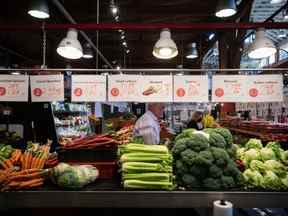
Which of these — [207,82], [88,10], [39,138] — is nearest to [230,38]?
[88,10]

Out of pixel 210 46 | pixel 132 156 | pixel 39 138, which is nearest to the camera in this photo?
pixel 132 156

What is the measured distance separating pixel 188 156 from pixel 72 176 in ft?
2.54

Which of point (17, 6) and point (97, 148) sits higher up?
point (17, 6)

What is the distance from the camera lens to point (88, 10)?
7.52 meters

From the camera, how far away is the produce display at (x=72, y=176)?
1.92 metres

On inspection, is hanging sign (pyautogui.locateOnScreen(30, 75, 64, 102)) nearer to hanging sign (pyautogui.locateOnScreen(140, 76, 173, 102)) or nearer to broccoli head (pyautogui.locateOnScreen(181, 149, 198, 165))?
hanging sign (pyautogui.locateOnScreen(140, 76, 173, 102))

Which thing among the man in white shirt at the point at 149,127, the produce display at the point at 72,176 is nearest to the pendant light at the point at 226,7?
the man in white shirt at the point at 149,127

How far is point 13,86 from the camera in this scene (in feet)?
12.7

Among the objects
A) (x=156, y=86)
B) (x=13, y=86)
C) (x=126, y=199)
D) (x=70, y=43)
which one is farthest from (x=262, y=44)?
(x=13, y=86)

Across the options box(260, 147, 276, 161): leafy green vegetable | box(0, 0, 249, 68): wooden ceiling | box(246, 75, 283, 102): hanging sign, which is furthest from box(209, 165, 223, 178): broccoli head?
box(0, 0, 249, 68): wooden ceiling

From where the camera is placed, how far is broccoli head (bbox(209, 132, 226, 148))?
6.92 feet

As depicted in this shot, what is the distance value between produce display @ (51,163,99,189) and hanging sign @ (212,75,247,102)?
2.37 m

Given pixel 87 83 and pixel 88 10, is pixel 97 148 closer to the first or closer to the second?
pixel 87 83

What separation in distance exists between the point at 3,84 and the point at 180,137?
8.86 feet
